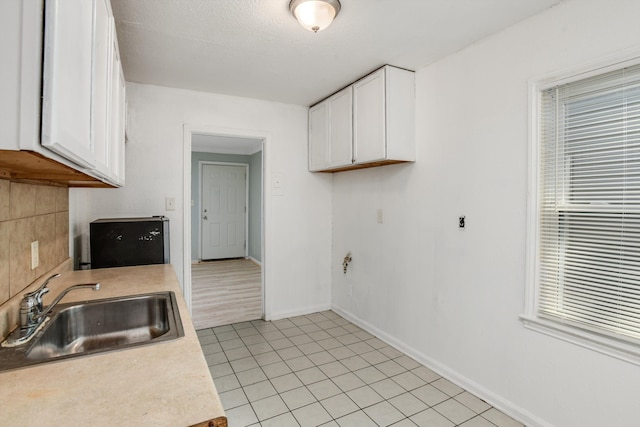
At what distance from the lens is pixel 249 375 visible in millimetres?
2482

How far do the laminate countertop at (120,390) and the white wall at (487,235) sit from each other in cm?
183

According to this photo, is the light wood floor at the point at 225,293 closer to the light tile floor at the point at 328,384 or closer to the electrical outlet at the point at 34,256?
the light tile floor at the point at 328,384

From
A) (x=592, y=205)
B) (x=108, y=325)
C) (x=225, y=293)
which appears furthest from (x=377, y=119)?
(x=225, y=293)

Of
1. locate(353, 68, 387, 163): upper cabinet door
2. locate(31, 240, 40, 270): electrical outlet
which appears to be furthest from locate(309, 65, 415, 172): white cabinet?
locate(31, 240, 40, 270): electrical outlet

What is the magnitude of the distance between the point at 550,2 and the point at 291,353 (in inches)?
114

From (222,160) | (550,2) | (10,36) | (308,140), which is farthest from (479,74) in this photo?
(222,160)

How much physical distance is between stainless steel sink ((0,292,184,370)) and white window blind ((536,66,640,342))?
75.4 inches

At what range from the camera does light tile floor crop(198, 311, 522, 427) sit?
6.56 feet

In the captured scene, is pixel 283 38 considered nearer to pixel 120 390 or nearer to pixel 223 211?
pixel 120 390

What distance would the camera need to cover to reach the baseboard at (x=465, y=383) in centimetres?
194

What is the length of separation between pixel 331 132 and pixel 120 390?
9.28 ft

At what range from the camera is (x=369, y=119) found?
277 cm

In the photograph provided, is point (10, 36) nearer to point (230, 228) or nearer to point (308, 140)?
point (308, 140)

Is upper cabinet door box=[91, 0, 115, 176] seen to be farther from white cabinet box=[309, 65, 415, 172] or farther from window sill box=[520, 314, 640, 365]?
window sill box=[520, 314, 640, 365]
